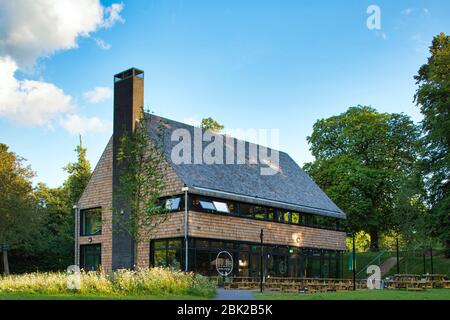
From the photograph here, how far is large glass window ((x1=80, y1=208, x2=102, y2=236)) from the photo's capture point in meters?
31.3

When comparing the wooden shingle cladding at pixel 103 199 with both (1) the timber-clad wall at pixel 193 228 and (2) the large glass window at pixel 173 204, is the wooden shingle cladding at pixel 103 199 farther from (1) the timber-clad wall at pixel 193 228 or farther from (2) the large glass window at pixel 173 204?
(2) the large glass window at pixel 173 204

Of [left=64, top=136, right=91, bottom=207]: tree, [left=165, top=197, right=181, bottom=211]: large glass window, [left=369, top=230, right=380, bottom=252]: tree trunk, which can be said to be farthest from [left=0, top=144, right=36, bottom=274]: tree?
[left=369, top=230, right=380, bottom=252]: tree trunk

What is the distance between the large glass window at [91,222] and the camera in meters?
31.3

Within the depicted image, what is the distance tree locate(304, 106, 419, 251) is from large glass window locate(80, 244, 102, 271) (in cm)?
2037

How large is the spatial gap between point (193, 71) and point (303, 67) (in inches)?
216

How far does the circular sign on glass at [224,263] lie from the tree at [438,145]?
11481 mm

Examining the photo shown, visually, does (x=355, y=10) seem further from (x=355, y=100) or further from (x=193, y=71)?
(x=355, y=100)

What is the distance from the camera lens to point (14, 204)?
1378 inches

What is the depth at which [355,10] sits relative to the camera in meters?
22.0

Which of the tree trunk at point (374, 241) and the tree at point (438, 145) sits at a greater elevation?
the tree at point (438, 145)

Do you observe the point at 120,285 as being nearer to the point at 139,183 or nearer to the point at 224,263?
the point at 139,183

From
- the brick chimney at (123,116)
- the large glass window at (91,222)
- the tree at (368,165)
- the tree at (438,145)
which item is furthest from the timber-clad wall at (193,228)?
the tree at (368,165)

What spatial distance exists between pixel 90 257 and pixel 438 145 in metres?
20.6
